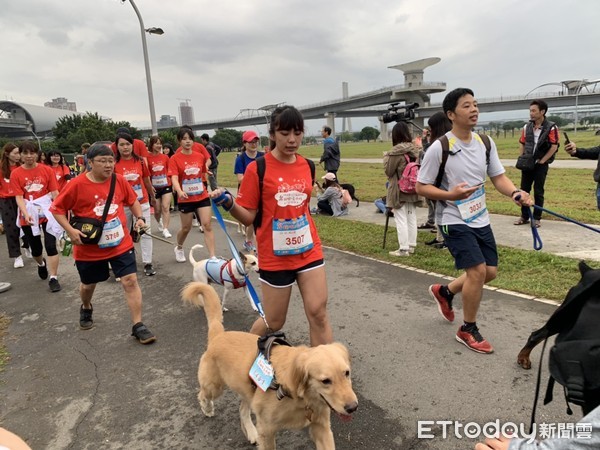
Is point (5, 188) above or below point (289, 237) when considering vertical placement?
above

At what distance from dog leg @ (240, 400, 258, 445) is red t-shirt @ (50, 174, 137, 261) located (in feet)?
7.98

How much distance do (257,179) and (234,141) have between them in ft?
343

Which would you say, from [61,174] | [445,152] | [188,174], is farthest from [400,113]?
[61,174]

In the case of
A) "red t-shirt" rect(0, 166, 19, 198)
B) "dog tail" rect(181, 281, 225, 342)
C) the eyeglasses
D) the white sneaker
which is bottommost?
the white sneaker

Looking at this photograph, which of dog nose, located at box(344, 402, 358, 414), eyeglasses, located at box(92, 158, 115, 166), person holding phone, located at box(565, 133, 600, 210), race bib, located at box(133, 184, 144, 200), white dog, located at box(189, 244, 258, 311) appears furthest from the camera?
race bib, located at box(133, 184, 144, 200)

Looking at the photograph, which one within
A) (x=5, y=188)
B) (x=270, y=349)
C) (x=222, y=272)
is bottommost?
(x=222, y=272)

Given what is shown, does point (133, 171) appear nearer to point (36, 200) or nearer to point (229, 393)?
point (36, 200)

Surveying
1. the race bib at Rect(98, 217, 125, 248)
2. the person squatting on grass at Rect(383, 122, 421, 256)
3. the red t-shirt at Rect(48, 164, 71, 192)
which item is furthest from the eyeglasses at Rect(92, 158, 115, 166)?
the red t-shirt at Rect(48, 164, 71, 192)

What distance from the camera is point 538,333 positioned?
152 centimetres

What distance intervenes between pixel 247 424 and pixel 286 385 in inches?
32.3

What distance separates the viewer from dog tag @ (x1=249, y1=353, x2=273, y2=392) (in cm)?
224

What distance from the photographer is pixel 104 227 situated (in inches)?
164

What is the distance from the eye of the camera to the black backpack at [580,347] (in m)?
1.15

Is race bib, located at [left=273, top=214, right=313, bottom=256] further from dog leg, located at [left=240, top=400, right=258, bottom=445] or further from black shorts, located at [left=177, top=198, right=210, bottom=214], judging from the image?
black shorts, located at [left=177, top=198, right=210, bottom=214]
